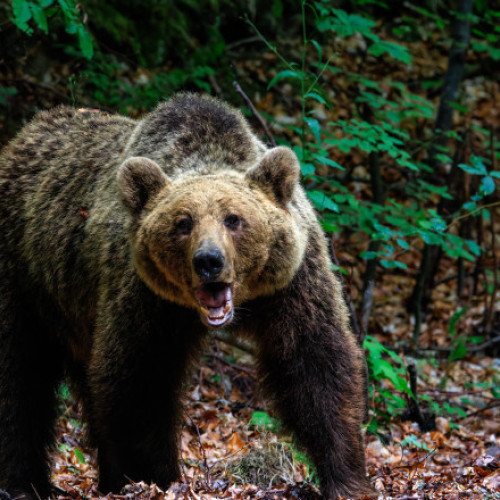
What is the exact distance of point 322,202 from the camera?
596cm

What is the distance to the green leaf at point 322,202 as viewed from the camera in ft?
19.1

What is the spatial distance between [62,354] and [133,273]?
1683 millimetres

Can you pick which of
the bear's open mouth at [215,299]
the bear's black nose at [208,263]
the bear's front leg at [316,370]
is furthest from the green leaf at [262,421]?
the bear's black nose at [208,263]

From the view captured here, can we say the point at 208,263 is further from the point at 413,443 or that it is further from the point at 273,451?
the point at 413,443

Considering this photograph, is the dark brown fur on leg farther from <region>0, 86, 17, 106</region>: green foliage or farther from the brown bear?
<region>0, 86, 17, 106</region>: green foliage

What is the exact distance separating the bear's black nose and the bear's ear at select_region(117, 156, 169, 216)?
2.66ft

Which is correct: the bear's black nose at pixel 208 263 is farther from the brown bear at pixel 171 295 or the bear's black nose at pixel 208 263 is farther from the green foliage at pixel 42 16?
the green foliage at pixel 42 16

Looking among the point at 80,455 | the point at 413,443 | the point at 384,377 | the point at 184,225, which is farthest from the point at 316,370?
the point at 80,455

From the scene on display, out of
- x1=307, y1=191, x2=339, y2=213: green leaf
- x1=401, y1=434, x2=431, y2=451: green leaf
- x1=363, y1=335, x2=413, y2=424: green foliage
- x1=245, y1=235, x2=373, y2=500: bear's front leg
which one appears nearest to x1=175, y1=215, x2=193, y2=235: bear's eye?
x1=245, y1=235, x2=373, y2=500: bear's front leg

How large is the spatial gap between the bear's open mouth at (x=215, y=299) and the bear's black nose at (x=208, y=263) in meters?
0.22

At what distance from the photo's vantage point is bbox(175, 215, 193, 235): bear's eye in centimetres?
381

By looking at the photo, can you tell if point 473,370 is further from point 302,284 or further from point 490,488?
point 302,284

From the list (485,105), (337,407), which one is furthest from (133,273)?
(485,105)

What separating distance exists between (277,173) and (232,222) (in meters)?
0.48
